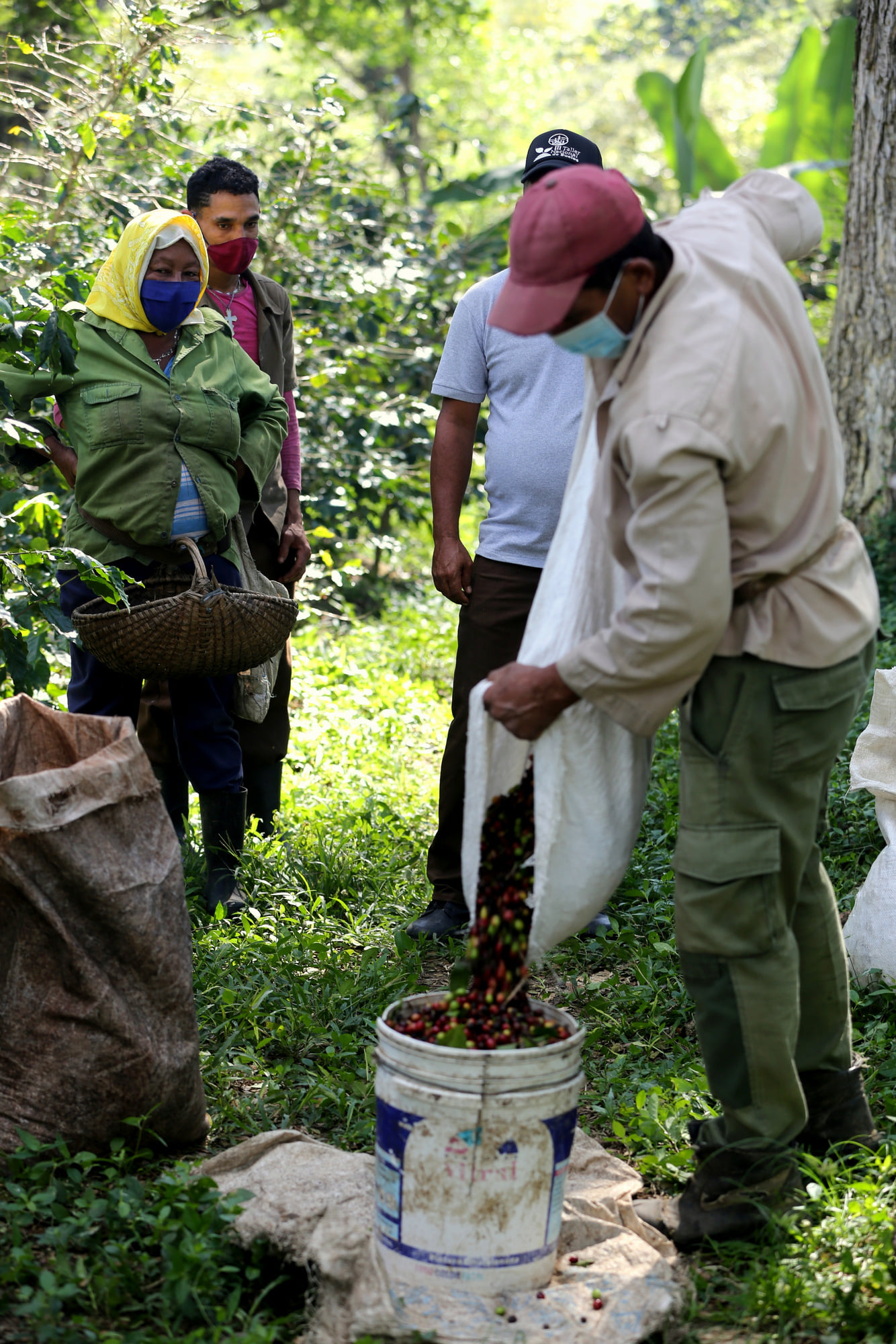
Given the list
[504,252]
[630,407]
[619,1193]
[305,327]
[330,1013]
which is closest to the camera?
[630,407]

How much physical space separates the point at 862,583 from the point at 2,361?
234 cm

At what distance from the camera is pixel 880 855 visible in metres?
3.38

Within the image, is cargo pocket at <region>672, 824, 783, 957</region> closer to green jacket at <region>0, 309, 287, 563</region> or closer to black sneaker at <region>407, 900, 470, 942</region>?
black sneaker at <region>407, 900, 470, 942</region>

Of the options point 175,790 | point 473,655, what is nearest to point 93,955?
point 473,655

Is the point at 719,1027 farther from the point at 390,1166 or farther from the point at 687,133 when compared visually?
the point at 687,133

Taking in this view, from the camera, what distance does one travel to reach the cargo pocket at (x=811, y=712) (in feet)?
7.41

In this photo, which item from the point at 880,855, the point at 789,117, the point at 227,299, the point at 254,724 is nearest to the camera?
the point at 880,855

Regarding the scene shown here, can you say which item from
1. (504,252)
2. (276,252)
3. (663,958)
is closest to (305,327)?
(276,252)

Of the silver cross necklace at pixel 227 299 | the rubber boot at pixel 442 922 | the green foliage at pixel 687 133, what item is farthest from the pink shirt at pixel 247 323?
the green foliage at pixel 687 133

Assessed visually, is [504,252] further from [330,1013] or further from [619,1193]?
[619,1193]

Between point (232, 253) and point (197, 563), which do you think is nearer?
point (197, 563)

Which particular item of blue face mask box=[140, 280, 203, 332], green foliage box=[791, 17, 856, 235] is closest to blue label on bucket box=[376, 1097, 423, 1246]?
blue face mask box=[140, 280, 203, 332]

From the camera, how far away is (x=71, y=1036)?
2572mm

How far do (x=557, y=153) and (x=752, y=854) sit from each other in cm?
213
